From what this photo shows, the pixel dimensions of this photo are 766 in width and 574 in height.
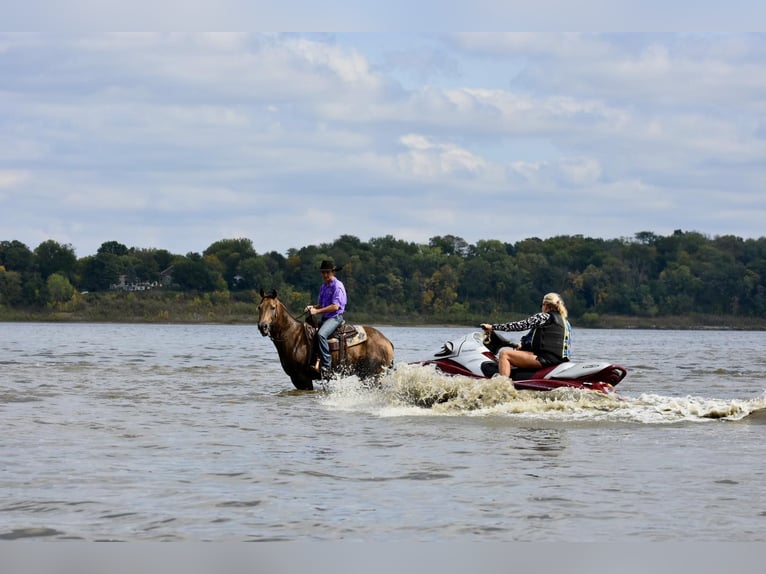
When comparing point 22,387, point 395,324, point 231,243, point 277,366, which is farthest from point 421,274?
point 22,387

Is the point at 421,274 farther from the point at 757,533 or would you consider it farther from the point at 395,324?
the point at 757,533

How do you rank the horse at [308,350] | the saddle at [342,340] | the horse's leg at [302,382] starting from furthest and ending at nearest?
the horse's leg at [302,382]
the saddle at [342,340]
the horse at [308,350]

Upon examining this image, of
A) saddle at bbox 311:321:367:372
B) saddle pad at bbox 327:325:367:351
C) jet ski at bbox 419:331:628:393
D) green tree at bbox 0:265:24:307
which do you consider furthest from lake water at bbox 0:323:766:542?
green tree at bbox 0:265:24:307

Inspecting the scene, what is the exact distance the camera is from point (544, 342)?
15.2 m

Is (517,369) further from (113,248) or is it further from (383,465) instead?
(113,248)

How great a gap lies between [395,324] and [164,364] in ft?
325

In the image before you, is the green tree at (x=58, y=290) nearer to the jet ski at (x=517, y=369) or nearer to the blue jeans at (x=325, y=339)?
the blue jeans at (x=325, y=339)

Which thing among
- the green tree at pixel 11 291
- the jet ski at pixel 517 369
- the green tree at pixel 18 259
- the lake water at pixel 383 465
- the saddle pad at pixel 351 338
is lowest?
the lake water at pixel 383 465

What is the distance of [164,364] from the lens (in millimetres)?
29844

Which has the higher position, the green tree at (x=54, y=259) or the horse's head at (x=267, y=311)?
the green tree at (x=54, y=259)

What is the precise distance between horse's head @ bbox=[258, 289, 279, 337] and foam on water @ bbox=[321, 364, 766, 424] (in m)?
1.82

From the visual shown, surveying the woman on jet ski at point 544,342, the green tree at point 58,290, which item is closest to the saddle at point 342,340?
the woman on jet ski at point 544,342

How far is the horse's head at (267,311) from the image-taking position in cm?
1725

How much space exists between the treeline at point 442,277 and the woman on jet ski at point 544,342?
106 metres
